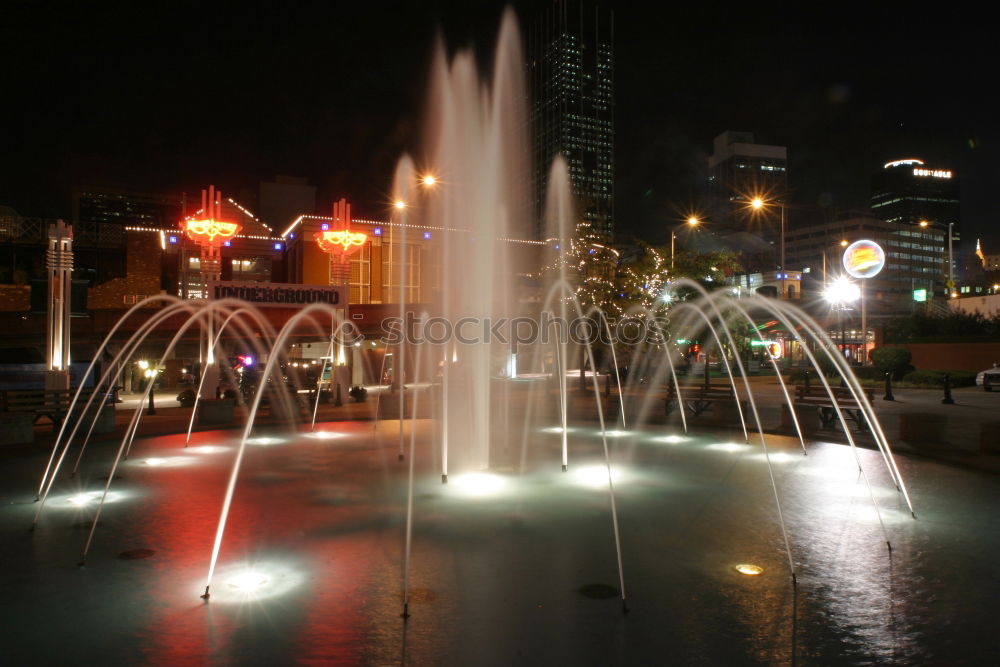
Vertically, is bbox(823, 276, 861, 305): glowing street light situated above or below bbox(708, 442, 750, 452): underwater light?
above

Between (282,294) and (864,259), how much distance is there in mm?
29599

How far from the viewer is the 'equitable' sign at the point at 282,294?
30.1 metres

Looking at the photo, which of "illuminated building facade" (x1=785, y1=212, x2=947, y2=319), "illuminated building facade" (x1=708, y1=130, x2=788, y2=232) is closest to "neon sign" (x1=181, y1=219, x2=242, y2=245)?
"illuminated building facade" (x1=785, y1=212, x2=947, y2=319)

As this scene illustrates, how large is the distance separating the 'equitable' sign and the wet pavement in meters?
19.2

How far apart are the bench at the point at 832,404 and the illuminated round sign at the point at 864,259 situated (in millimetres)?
19161

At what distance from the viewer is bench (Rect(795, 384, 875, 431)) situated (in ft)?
52.6

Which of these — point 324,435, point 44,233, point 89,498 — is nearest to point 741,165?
point 44,233

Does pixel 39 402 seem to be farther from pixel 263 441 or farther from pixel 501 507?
pixel 501 507

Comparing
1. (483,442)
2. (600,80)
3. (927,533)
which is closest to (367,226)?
(600,80)

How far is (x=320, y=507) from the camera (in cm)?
915

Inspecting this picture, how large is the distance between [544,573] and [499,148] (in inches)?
504

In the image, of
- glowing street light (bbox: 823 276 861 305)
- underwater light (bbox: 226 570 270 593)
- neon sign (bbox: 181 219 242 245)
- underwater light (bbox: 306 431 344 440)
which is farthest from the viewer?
glowing street light (bbox: 823 276 861 305)

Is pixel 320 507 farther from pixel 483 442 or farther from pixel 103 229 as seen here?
pixel 103 229

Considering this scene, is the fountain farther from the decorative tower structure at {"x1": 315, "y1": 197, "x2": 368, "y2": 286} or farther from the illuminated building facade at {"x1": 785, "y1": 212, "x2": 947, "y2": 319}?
the illuminated building facade at {"x1": 785, "y1": 212, "x2": 947, "y2": 319}
